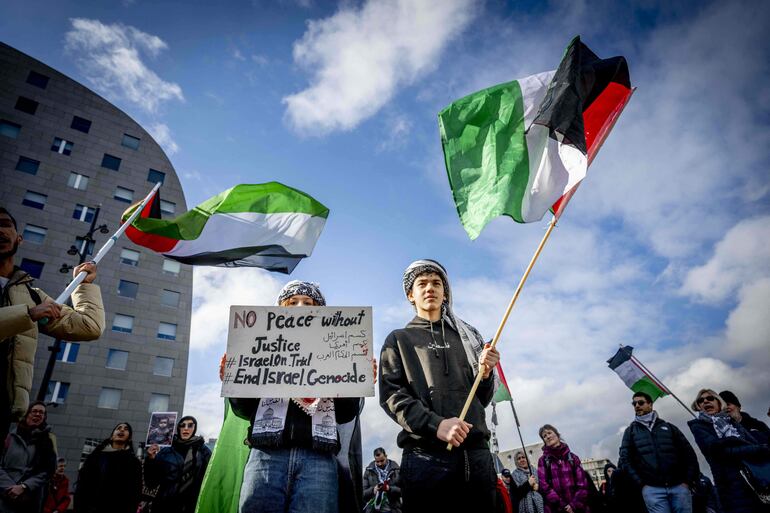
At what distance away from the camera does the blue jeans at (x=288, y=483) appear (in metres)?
2.76

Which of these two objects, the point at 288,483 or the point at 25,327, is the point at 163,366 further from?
the point at 288,483

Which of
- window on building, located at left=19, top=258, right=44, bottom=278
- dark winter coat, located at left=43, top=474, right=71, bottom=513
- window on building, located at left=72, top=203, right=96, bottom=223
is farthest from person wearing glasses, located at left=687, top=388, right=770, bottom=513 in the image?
window on building, located at left=72, top=203, right=96, bottom=223

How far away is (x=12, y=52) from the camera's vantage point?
36062 millimetres

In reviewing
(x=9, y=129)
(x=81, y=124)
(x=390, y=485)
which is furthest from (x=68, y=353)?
(x=390, y=485)

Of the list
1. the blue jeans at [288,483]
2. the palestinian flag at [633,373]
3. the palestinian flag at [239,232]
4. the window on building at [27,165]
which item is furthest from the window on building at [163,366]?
the blue jeans at [288,483]

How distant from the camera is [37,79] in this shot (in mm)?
36188

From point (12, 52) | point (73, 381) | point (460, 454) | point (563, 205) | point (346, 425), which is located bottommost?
point (460, 454)

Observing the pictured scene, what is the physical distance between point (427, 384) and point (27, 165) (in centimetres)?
4154

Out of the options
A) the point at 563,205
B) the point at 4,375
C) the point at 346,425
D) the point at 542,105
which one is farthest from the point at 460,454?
the point at 542,105

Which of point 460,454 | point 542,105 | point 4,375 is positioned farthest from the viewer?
point 542,105

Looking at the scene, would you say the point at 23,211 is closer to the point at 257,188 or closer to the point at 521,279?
the point at 257,188

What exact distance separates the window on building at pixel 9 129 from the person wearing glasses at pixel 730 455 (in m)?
44.1

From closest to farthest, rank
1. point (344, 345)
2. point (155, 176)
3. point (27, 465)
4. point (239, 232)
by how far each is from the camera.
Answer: point (344, 345) → point (27, 465) → point (239, 232) → point (155, 176)

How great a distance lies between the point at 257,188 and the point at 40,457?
4.48 metres
